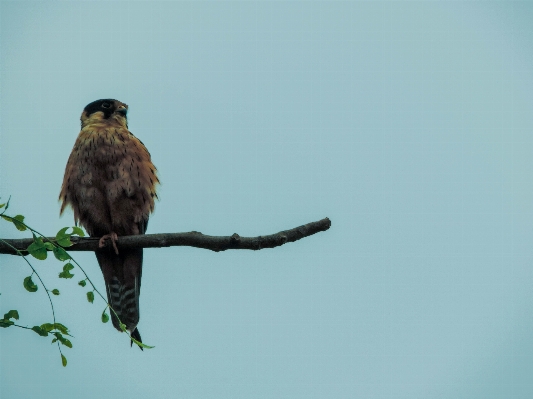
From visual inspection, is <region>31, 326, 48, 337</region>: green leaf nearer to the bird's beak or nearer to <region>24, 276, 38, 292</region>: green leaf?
<region>24, 276, 38, 292</region>: green leaf

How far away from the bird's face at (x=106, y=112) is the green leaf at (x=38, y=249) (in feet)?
11.6

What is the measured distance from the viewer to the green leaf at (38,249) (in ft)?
9.36

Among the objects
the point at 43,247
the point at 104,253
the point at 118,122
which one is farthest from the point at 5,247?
the point at 118,122

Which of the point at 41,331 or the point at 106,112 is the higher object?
the point at 106,112

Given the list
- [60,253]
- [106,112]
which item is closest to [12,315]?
[60,253]

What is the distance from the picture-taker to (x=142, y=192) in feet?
18.4

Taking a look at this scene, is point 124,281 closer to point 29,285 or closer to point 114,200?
point 114,200

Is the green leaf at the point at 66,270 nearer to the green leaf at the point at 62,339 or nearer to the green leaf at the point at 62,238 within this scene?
the green leaf at the point at 62,238

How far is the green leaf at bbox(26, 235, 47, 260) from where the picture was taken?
2854mm

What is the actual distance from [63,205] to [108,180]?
0.54m

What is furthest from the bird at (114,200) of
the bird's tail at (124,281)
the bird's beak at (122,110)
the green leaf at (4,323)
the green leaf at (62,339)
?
the green leaf at (4,323)

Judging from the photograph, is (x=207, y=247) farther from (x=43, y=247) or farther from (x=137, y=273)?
(x=137, y=273)

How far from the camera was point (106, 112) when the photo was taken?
6.41m

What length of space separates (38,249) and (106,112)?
3.75 m
